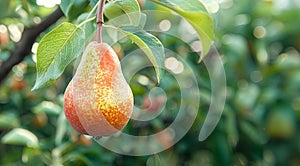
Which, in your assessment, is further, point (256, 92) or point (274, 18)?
point (274, 18)

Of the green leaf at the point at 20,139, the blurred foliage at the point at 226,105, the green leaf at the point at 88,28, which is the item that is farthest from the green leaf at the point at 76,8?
the green leaf at the point at 20,139

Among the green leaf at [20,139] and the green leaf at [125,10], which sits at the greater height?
the green leaf at [125,10]

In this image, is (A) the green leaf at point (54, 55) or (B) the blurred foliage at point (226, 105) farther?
(B) the blurred foliage at point (226, 105)

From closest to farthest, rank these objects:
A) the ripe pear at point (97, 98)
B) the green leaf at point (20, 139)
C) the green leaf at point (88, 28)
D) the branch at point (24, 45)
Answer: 1. the ripe pear at point (97, 98)
2. the green leaf at point (88, 28)
3. the branch at point (24, 45)
4. the green leaf at point (20, 139)

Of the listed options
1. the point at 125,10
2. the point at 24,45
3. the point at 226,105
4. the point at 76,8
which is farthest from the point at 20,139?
the point at 226,105

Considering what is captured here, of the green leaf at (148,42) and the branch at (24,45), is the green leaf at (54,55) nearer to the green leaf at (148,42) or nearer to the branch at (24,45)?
the green leaf at (148,42)

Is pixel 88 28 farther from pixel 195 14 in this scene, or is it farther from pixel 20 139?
pixel 20 139

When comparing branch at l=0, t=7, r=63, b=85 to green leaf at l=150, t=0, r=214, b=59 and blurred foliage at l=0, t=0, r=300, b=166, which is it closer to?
blurred foliage at l=0, t=0, r=300, b=166

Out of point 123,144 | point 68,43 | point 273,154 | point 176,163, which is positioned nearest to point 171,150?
point 176,163

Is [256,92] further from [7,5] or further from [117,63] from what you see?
[117,63]
